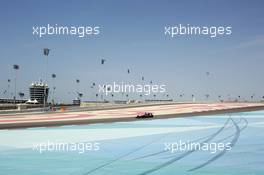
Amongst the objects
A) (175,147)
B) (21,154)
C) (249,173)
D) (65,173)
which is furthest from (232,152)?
(21,154)

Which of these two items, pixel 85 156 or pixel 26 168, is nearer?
pixel 26 168

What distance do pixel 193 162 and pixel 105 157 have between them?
14.0 ft

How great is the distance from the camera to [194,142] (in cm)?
2564

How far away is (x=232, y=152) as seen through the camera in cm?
2100

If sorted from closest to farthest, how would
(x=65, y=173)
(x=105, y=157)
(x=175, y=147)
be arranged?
(x=65, y=173), (x=105, y=157), (x=175, y=147)

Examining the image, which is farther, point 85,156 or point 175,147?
point 175,147

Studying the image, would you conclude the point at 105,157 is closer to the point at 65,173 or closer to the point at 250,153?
the point at 65,173

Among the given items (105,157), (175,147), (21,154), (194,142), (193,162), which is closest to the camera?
(193,162)

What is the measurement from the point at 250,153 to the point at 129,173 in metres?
8.31

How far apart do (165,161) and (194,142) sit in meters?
7.88

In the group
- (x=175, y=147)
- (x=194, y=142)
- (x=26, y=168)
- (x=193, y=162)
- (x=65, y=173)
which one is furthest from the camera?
(x=194, y=142)

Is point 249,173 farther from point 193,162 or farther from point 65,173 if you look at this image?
point 65,173

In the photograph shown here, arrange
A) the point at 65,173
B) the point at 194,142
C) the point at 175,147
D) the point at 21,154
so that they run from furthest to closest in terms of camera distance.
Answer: the point at 194,142 → the point at 175,147 → the point at 21,154 → the point at 65,173

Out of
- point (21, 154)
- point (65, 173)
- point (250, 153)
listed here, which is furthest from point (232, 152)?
point (21, 154)
